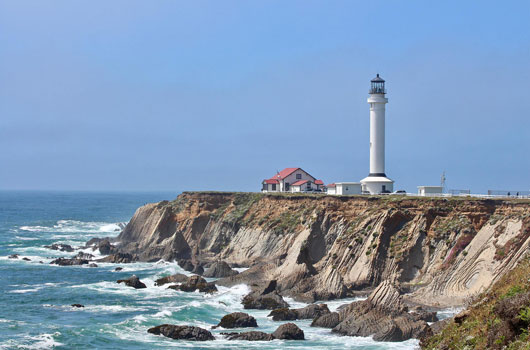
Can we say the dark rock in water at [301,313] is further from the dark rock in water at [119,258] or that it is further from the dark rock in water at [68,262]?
the dark rock in water at [119,258]

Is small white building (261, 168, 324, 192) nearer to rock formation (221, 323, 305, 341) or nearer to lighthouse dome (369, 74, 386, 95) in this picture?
lighthouse dome (369, 74, 386, 95)

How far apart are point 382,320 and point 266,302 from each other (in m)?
10.3

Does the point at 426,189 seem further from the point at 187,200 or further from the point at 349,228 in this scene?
the point at 187,200

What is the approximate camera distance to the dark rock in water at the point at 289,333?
1385 inches

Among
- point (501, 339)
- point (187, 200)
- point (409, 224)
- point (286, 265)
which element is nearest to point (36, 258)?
point (187, 200)

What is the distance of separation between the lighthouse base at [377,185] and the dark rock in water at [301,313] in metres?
32.0

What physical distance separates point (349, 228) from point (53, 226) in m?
72.3

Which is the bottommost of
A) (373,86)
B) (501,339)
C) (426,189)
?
(501,339)

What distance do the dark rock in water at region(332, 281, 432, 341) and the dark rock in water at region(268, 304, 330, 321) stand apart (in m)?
2.09

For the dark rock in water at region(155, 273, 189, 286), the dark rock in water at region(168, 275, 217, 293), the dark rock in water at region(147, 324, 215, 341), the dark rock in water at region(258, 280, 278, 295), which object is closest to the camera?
the dark rock in water at region(147, 324, 215, 341)

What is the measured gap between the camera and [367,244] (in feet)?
173

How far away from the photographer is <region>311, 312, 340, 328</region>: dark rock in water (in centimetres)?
3778

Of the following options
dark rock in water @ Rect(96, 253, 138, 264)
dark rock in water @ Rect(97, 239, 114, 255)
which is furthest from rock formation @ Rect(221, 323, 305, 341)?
dark rock in water @ Rect(97, 239, 114, 255)

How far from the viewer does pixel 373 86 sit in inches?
2899
